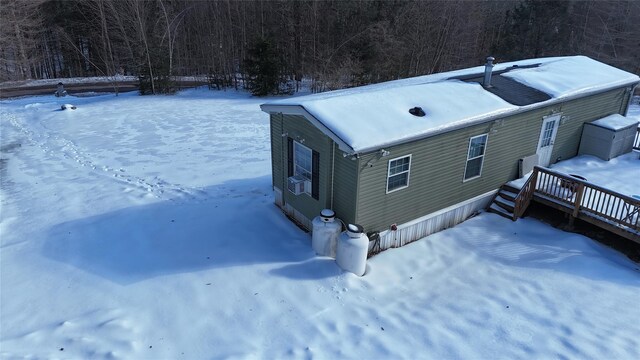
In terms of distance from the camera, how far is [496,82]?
1246 cm

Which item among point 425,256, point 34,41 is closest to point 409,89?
point 425,256

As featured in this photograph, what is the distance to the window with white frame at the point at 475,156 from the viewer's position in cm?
1067

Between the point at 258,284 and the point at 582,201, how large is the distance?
7.96 meters

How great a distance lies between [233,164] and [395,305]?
8.99 metres

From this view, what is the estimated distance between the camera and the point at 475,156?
1085 cm

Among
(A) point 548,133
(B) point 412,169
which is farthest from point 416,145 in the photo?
(A) point 548,133

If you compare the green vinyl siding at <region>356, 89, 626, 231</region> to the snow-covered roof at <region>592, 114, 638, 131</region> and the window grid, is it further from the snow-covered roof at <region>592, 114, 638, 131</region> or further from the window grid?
the snow-covered roof at <region>592, 114, 638, 131</region>

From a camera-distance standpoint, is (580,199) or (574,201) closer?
(580,199)

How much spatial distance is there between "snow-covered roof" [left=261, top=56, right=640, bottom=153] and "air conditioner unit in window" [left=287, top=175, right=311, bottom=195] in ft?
5.16

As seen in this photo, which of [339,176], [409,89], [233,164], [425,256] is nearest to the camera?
[339,176]

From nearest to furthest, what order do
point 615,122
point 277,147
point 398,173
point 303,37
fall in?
1. point 398,173
2. point 277,147
3. point 615,122
4. point 303,37

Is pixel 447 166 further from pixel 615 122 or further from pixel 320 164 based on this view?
pixel 615 122

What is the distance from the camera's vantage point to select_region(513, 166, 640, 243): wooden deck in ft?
32.2

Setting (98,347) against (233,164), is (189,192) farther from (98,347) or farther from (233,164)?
(98,347)
